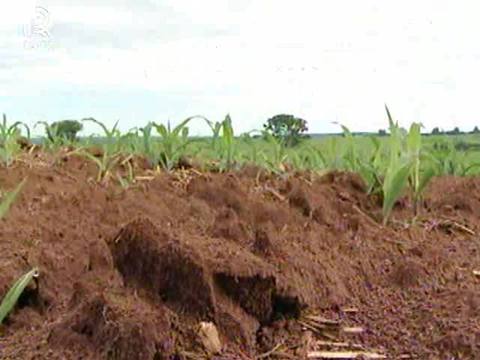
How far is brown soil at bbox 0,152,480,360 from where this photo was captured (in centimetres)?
157

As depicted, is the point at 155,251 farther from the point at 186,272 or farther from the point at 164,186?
the point at 164,186

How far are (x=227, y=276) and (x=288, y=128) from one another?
2929 millimetres

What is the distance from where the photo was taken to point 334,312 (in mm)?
1844

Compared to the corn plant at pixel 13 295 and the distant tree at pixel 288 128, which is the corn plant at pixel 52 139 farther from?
the corn plant at pixel 13 295

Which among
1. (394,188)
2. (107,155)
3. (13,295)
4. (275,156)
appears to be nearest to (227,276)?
(13,295)

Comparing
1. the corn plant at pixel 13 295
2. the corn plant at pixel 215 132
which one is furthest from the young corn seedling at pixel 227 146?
the corn plant at pixel 13 295

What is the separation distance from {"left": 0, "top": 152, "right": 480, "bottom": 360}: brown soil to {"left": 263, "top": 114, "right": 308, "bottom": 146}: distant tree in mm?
1806

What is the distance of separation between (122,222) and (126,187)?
1.87ft

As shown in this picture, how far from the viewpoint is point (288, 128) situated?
4566mm

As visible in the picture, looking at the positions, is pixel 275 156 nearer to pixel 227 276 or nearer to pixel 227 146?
pixel 227 146

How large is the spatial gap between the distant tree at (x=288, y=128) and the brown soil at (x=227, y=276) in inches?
71.1

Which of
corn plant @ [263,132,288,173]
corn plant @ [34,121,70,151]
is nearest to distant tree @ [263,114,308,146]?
corn plant @ [263,132,288,173]

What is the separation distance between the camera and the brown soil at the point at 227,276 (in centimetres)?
157

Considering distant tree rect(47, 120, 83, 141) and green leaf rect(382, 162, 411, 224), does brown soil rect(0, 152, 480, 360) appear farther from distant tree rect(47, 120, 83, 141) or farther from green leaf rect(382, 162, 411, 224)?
distant tree rect(47, 120, 83, 141)
